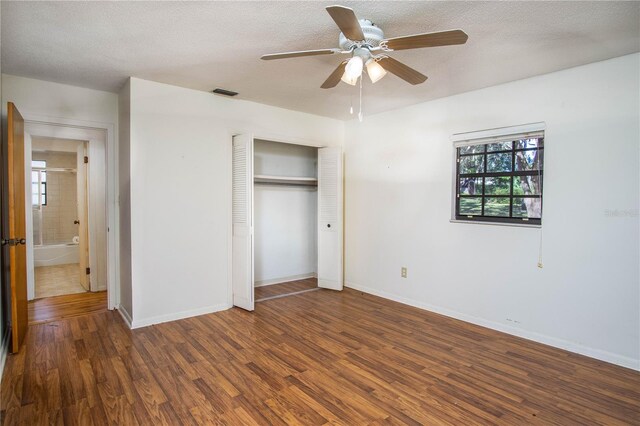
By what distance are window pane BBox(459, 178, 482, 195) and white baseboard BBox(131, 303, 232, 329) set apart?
9.94 feet

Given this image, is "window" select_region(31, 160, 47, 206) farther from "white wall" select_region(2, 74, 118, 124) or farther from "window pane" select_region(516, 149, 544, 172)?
"window pane" select_region(516, 149, 544, 172)

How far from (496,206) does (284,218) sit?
3.01m

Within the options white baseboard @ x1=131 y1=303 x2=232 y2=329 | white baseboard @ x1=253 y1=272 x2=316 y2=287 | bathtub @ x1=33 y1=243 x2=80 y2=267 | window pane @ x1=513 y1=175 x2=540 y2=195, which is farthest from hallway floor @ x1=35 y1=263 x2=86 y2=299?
window pane @ x1=513 y1=175 x2=540 y2=195

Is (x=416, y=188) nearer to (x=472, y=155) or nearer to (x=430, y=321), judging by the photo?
(x=472, y=155)

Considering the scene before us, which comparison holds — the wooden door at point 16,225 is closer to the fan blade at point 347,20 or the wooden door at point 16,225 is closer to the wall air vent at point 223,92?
the wall air vent at point 223,92

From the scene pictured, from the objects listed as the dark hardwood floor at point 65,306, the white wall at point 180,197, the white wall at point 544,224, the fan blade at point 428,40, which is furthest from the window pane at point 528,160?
the dark hardwood floor at point 65,306

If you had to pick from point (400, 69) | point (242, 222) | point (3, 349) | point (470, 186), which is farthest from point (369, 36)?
point (3, 349)

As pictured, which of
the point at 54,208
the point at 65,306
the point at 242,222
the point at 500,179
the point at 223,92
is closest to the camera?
the point at 500,179

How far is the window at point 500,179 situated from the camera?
3.32 meters

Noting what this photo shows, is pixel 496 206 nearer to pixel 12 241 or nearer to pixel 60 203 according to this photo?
pixel 12 241

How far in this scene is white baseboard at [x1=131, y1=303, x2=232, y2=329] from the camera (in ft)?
11.7

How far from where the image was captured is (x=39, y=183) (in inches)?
264

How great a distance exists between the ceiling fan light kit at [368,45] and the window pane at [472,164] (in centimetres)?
160

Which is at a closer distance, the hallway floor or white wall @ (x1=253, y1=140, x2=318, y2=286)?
the hallway floor
